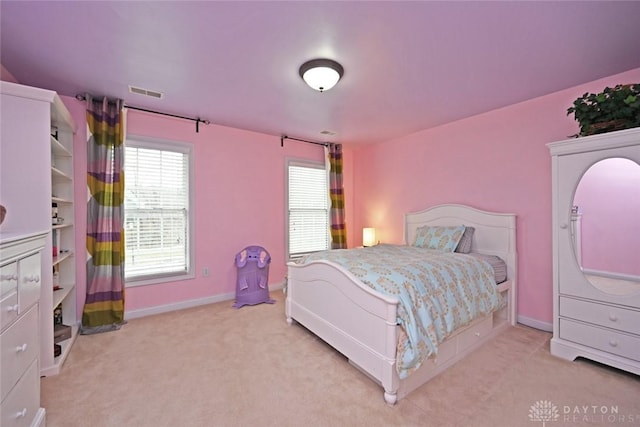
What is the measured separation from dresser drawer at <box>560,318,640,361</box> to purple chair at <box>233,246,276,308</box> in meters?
3.01

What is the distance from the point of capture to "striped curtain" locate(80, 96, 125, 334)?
9.12 feet

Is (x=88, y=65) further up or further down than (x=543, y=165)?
further up

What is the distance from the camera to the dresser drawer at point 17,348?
110 centimetres

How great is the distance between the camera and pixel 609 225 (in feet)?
7.04

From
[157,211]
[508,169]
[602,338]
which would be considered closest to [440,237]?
[508,169]

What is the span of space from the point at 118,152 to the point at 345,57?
8.42 feet

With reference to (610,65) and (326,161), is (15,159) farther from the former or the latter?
(610,65)

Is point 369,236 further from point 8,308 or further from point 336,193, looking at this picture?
point 8,308

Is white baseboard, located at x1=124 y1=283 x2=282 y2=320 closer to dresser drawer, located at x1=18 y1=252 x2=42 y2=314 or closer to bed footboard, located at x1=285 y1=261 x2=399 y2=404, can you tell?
bed footboard, located at x1=285 y1=261 x2=399 y2=404

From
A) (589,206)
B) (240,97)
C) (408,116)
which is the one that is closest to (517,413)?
(589,206)

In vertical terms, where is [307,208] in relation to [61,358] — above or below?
above

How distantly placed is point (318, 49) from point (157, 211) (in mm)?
2664

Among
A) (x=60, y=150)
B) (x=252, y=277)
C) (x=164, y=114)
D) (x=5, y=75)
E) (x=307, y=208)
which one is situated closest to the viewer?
(x=5, y=75)

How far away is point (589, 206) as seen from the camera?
86.4 inches
